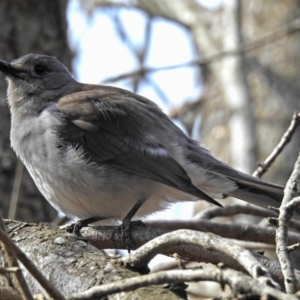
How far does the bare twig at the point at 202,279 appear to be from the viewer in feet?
4.85

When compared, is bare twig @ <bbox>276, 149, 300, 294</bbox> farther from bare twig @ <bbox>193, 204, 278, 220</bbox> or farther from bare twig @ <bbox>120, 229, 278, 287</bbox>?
bare twig @ <bbox>193, 204, 278, 220</bbox>

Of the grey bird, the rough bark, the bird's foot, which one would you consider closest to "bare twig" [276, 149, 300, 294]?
the rough bark

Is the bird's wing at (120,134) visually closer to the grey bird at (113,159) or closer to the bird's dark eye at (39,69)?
the grey bird at (113,159)

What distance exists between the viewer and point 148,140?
4.07 meters

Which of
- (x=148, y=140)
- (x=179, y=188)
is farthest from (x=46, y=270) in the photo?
(x=148, y=140)

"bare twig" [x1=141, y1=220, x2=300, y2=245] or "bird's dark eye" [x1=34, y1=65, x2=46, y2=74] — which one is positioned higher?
"bird's dark eye" [x1=34, y1=65, x2=46, y2=74]

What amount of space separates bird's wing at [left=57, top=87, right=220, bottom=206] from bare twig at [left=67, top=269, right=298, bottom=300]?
207cm

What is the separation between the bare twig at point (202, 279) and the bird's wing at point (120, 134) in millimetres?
2074

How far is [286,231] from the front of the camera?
2.11 m

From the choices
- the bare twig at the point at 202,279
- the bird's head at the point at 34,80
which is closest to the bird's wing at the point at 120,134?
the bird's head at the point at 34,80

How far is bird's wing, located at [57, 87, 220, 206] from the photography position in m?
3.88

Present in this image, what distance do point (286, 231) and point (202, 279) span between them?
614mm

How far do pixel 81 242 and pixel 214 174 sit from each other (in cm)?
187

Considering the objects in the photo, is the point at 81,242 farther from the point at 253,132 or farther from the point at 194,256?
the point at 253,132
